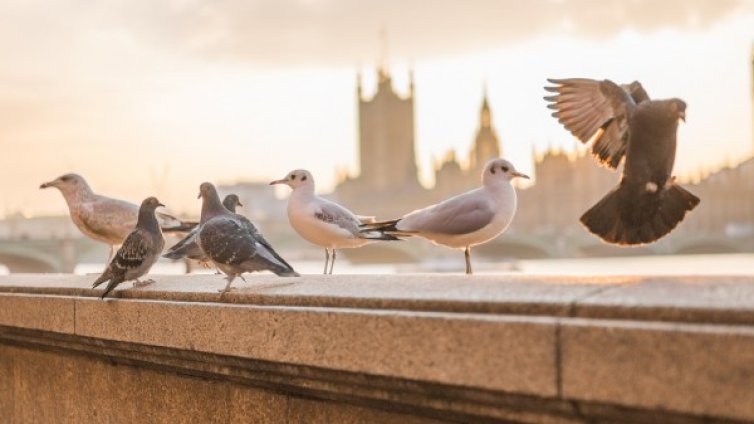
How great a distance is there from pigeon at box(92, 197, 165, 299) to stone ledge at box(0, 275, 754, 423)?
1.42ft

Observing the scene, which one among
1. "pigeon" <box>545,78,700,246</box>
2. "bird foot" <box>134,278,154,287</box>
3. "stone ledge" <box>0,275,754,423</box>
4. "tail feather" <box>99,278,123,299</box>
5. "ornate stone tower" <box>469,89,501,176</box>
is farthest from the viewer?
"ornate stone tower" <box>469,89,501,176</box>

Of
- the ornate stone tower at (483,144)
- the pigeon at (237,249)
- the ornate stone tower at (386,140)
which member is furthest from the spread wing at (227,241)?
the ornate stone tower at (386,140)

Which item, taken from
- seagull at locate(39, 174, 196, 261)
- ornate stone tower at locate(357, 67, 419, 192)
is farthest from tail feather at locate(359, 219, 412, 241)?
ornate stone tower at locate(357, 67, 419, 192)

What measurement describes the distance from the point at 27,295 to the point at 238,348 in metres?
1.84

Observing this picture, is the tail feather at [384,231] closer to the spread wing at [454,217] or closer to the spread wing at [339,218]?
the spread wing at [454,217]

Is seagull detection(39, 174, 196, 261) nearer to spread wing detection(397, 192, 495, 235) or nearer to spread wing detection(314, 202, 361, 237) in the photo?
spread wing detection(314, 202, 361, 237)

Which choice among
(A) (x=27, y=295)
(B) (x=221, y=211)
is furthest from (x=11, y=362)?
(B) (x=221, y=211)

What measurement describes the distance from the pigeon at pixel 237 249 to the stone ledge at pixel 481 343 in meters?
0.07

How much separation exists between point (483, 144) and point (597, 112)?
96.7 metres

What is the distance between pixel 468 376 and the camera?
6.72 feet

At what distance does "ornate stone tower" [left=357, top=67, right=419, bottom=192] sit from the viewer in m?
117

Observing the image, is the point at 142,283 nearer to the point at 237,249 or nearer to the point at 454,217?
the point at 237,249

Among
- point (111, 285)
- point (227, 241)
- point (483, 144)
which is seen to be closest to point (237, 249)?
point (227, 241)

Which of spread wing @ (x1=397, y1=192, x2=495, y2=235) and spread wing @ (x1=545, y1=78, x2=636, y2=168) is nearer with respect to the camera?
spread wing @ (x1=545, y1=78, x2=636, y2=168)
